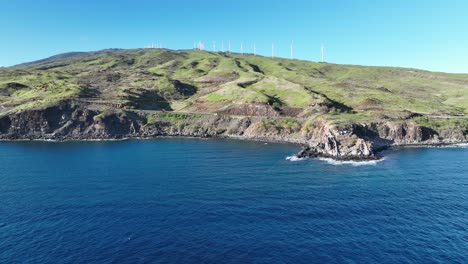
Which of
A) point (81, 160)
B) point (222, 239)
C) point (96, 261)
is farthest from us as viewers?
point (81, 160)

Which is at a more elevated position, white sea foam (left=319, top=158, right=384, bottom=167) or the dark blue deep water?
white sea foam (left=319, top=158, right=384, bottom=167)

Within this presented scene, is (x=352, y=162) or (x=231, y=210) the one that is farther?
(x=352, y=162)

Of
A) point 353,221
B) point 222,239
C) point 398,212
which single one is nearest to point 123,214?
point 222,239

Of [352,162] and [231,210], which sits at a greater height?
[352,162]

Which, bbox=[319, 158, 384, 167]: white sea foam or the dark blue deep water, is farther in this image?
bbox=[319, 158, 384, 167]: white sea foam

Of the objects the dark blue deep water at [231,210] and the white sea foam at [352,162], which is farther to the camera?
the white sea foam at [352,162]

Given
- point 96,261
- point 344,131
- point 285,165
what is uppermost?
point 344,131

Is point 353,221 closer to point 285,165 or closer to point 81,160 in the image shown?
point 285,165

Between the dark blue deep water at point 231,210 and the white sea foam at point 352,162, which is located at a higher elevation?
the white sea foam at point 352,162
